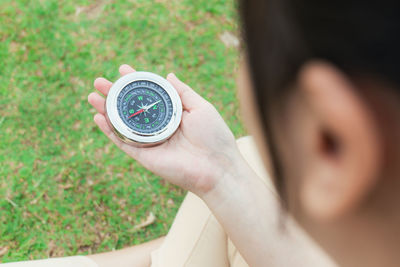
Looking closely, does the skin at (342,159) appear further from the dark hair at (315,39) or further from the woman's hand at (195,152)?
the woman's hand at (195,152)

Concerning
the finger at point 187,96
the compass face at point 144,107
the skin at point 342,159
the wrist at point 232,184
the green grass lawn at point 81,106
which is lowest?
the green grass lawn at point 81,106

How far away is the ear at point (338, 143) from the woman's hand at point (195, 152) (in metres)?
1.25

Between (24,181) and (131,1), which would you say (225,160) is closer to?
(24,181)

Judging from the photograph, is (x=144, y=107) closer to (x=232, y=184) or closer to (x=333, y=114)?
(x=232, y=184)

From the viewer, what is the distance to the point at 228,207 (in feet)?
6.50

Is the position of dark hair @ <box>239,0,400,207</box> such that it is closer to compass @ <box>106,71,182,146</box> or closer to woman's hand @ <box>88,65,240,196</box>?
woman's hand @ <box>88,65,240,196</box>

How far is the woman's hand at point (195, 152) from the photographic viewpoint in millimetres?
2080

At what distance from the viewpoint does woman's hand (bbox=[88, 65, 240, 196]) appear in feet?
6.82

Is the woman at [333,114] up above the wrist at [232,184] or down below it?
above

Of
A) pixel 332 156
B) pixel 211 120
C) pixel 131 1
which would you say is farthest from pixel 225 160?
pixel 131 1

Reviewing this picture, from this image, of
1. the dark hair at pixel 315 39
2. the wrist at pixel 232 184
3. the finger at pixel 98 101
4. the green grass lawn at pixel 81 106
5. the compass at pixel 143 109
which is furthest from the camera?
the green grass lawn at pixel 81 106

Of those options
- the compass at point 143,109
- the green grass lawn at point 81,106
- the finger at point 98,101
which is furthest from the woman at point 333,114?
the green grass lawn at point 81,106

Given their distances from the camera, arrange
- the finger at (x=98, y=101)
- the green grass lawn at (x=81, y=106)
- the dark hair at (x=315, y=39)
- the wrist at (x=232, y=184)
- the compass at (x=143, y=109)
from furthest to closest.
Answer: the green grass lawn at (x=81, y=106) < the finger at (x=98, y=101) < the compass at (x=143, y=109) < the wrist at (x=232, y=184) < the dark hair at (x=315, y=39)

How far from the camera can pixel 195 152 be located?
2.16 meters
